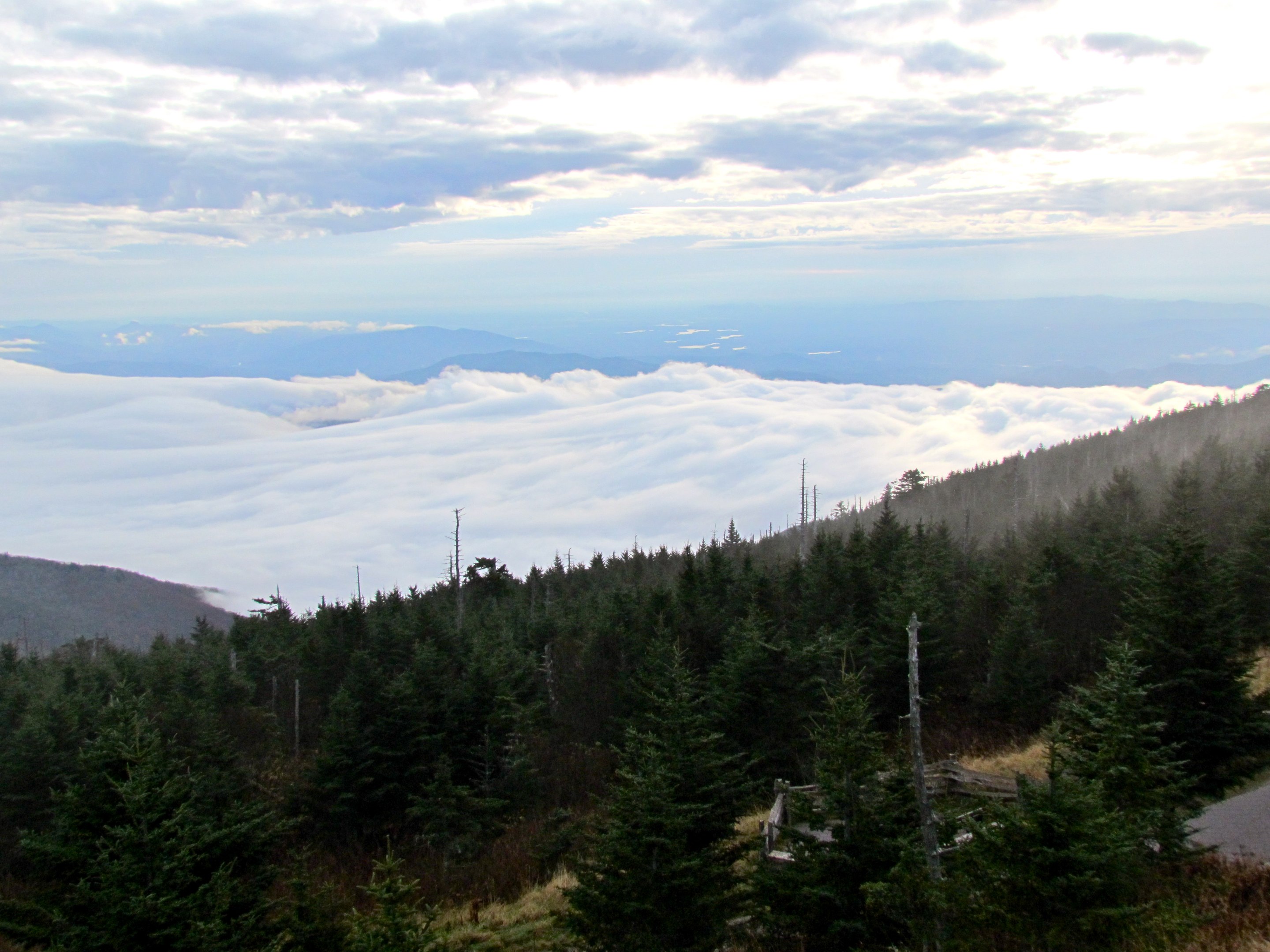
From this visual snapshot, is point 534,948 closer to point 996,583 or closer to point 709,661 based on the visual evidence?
point 709,661

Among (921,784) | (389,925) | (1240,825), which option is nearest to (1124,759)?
(921,784)

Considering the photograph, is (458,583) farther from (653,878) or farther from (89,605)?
(89,605)

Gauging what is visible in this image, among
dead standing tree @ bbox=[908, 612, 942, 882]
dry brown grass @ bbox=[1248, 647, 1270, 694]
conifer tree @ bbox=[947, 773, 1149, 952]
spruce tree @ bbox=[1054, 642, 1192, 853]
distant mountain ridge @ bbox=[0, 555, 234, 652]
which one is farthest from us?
distant mountain ridge @ bbox=[0, 555, 234, 652]

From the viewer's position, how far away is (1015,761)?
75.1ft

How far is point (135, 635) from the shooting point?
16088 cm

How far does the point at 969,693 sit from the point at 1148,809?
21.0 m

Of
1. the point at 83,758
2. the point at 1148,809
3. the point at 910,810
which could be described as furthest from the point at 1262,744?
the point at 83,758

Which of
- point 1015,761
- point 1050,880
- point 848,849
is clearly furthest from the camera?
point 1015,761

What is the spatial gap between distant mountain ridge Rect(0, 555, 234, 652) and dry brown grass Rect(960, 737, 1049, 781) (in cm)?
15807

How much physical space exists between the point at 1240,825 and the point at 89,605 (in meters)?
200

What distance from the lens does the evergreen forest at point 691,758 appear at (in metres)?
11.6

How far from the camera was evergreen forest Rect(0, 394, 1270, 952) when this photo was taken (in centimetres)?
1155

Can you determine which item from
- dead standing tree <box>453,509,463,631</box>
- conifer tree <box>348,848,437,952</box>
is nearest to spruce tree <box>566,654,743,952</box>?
conifer tree <box>348,848,437,952</box>

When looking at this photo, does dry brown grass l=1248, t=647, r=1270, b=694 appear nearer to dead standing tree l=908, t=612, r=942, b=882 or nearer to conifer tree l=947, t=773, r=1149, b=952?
conifer tree l=947, t=773, r=1149, b=952
